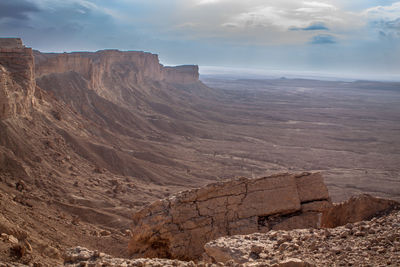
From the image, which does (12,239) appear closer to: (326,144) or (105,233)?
(105,233)

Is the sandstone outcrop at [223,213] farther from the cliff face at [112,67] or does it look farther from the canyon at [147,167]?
the cliff face at [112,67]

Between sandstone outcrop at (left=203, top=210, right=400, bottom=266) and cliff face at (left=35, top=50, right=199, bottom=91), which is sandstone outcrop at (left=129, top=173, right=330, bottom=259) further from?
cliff face at (left=35, top=50, right=199, bottom=91)

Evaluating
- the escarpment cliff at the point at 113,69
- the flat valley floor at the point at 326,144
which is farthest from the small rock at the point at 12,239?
the escarpment cliff at the point at 113,69

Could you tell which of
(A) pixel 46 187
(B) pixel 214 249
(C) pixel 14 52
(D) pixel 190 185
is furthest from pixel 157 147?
(B) pixel 214 249

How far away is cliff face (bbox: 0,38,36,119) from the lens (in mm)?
18312

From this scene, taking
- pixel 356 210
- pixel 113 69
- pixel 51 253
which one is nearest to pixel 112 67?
pixel 113 69

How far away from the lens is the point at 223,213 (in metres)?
8.05

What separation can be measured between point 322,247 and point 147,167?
21089 millimetres

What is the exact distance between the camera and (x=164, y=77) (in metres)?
82.6

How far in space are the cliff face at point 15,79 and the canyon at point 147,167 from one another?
72mm

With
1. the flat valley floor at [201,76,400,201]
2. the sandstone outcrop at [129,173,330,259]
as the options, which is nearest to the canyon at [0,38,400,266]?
the sandstone outcrop at [129,173,330,259]

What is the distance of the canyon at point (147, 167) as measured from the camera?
8047 mm

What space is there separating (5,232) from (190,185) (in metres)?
16.4

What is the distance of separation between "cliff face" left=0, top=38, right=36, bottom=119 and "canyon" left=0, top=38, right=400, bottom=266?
72mm
